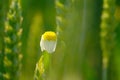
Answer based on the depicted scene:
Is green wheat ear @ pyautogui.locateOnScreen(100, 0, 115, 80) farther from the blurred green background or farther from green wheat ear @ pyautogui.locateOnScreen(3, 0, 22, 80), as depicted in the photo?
green wheat ear @ pyautogui.locateOnScreen(3, 0, 22, 80)

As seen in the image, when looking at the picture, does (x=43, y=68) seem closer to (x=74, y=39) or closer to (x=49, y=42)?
(x=49, y=42)

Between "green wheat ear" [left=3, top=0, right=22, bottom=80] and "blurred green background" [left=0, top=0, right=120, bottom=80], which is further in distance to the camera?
"blurred green background" [left=0, top=0, right=120, bottom=80]

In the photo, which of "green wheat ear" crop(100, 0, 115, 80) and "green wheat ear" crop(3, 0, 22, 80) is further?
"green wheat ear" crop(100, 0, 115, 80)

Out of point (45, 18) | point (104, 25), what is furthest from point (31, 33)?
point (104, 25)

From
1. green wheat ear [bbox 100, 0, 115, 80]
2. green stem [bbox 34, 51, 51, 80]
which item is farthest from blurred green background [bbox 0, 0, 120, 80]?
green stem [bbox 34, 51, 51, 80]

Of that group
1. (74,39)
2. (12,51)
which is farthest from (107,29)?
(12,51)

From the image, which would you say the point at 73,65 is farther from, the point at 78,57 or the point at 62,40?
the point at 62,40

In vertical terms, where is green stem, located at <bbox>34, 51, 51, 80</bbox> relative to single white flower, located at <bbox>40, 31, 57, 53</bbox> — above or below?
below

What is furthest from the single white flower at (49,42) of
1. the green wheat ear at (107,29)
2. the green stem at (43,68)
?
the green wheat ear at (107,29)

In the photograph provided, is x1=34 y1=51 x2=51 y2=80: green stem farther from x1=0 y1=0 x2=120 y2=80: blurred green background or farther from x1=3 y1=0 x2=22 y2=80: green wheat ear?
x1=0 y1=0 x2=120 y2=80: blurred green background

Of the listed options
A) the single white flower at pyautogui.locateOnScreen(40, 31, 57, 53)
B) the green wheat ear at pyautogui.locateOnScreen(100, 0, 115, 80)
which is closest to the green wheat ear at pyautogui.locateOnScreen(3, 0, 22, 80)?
the single white flower at pyautogui.locateOnScreen(40, 31, 57, 53)

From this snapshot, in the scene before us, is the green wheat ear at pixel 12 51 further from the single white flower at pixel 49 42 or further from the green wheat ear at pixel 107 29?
the green wheat ear at pixel 107 29
